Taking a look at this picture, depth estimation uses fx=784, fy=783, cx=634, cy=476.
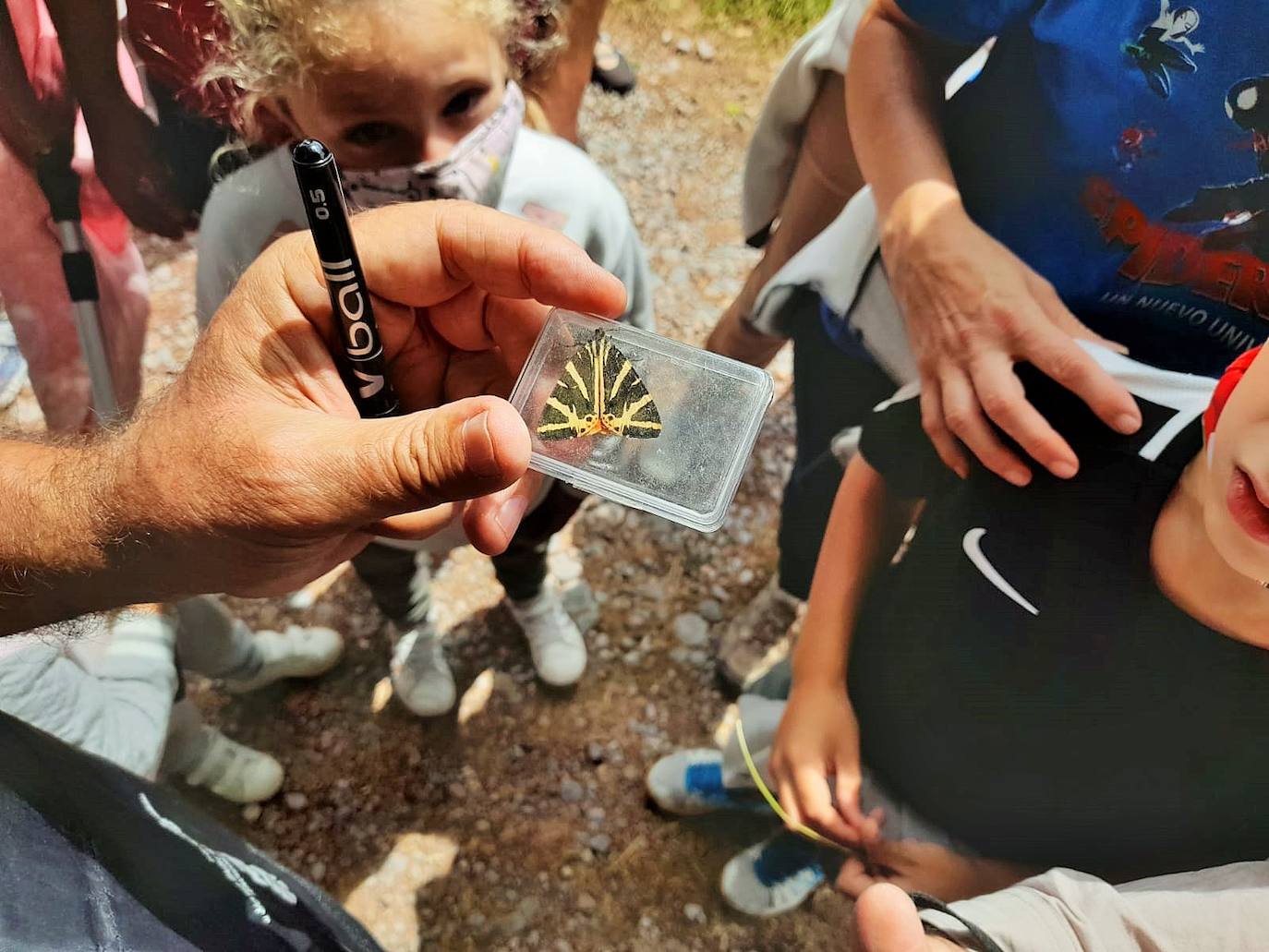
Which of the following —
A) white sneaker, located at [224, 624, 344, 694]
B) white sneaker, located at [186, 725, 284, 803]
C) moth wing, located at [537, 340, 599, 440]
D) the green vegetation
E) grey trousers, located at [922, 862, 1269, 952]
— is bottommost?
white sneaker, located at [186, 725, 284, 803]

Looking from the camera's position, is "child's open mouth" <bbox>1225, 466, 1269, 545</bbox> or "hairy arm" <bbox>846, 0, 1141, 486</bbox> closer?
"child's open mouth" <bbox>1225, 466, 1269, 545</bbox>

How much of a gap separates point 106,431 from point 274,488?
10.9 inches

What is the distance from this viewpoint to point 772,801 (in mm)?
1204

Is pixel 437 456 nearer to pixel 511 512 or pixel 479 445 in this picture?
pixel 479 445

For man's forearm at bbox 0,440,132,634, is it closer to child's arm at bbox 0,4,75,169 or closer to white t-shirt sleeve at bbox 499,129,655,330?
child's arm at bbox 0,4,75,169

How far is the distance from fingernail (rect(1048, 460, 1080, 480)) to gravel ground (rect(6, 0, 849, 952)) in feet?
2.48

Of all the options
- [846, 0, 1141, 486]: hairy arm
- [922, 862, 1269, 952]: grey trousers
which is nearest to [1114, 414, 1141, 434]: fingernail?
[846, 0, 1141, 486]: hairy arm

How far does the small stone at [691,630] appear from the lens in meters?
1.59

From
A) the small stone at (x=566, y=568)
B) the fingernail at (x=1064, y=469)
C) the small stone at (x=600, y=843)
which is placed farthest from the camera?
the small stone at (x=566, y=568)

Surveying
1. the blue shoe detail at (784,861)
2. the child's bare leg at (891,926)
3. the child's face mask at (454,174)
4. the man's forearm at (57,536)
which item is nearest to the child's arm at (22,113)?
the child's face mask at (454,174)

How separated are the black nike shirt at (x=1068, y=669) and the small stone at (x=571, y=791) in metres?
0.62

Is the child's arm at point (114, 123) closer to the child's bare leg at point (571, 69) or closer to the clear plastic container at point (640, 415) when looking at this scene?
the child's bare leg at point (571, 69)

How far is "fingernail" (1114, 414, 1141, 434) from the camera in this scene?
79cm

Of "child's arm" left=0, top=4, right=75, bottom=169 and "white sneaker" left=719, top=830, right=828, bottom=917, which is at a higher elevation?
"child's arm" left=0, top=4, right=75, bottom=169
